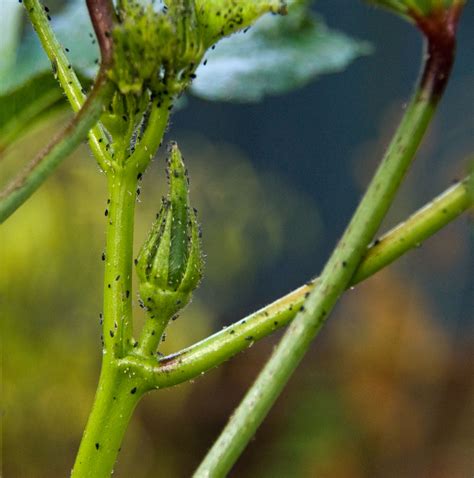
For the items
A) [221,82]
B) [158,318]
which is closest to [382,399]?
[221,82]

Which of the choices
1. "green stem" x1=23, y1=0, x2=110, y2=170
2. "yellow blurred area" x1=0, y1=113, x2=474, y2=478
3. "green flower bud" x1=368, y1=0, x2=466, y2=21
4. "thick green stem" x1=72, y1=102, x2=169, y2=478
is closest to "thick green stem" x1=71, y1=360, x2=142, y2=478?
"thick green stem" x1=72, y1=102, x2=169, y2=478

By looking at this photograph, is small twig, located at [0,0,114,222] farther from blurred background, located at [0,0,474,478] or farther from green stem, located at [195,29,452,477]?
blurred background, located at [0,0,474,478]

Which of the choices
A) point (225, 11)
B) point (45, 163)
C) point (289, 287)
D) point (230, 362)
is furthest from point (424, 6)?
point (289, 287)

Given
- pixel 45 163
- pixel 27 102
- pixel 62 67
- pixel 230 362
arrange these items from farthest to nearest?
pixel 230 362 → pixel 27 102 → pixel 62 67 → pixel 45 163

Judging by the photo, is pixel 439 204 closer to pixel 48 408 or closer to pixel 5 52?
pixel 5 52

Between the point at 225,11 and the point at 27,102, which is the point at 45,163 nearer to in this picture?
the point at 225,11

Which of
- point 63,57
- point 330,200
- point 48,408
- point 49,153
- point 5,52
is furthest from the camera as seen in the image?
point 330,200
